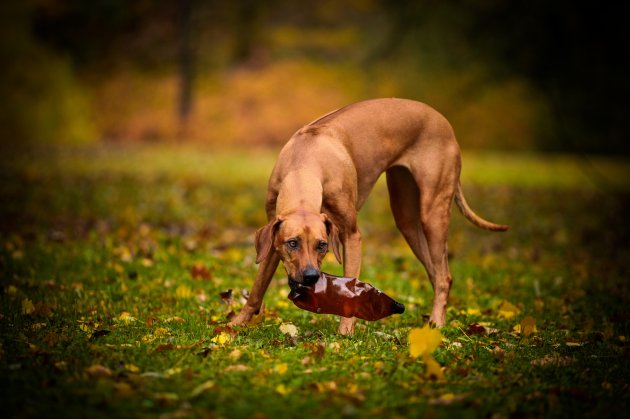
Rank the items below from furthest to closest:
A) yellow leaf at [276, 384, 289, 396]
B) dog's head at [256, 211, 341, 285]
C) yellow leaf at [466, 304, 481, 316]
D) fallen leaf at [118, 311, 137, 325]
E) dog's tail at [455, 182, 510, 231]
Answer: dog's tail at [455, 182, 510, 231], yellow leaf at [466, 304, 481, 316], fallen leaf at [118, 311, 137, 325], dog's head at [256, 211, 341, 285], yellow leaf at [276, 384, 289, 396]

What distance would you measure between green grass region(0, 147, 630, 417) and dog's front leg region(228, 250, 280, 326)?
0.57ft

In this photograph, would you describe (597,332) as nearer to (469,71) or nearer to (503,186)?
(503,186)

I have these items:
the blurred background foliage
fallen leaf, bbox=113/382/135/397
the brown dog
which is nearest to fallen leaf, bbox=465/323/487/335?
the brown dog

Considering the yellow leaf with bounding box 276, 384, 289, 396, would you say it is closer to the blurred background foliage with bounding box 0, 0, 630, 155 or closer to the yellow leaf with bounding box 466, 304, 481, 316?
the yellow leaf with bounding box 466, 304, 481, 316

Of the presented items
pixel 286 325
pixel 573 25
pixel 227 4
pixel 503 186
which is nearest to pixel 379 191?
pixel 503 186

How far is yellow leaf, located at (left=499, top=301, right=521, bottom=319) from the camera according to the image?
17.2ft

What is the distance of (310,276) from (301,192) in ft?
2.27

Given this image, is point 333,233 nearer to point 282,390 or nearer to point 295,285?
point 295,285

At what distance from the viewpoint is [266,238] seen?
14.2 ft

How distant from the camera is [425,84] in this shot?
92.2ft

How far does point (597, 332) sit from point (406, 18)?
27.8 m

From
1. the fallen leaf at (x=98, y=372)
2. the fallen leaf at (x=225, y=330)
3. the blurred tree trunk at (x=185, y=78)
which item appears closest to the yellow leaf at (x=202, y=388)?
the fallen leaf at (x=98, y=372)

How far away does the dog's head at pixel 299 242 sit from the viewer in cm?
416

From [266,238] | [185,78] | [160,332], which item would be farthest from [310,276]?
[185,78]
